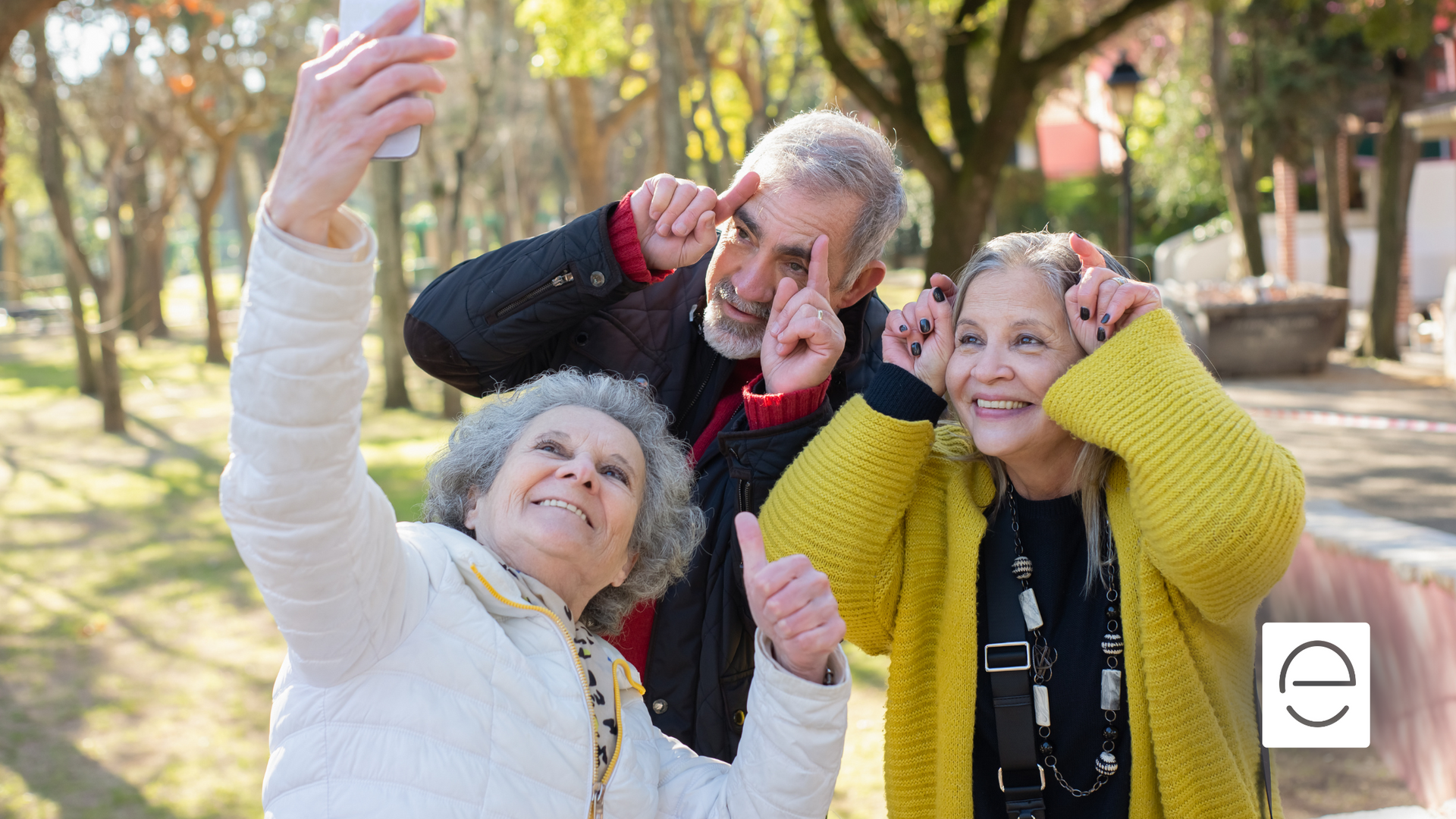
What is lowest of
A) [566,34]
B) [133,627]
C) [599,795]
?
[133,627]

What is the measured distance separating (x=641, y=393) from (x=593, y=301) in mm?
303

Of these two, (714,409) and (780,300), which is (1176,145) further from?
(780,300)

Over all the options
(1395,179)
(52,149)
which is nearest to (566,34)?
(52,149)

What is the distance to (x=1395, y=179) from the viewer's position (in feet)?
49.8

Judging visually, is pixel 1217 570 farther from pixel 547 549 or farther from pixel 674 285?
pixel 674 285

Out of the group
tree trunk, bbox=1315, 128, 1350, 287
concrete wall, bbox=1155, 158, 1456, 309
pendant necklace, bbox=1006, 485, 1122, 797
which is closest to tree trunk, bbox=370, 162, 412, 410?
pendant necklace, bbox=1006, 485, 1122, 797

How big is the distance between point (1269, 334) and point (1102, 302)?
14.3 m

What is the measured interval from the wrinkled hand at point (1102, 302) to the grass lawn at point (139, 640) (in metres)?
1.48

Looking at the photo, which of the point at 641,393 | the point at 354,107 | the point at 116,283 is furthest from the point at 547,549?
the point at 116,283

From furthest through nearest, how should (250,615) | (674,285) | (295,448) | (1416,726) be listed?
(250,615), (1416,726), (674,285), (295,448)

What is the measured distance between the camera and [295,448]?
1.53m

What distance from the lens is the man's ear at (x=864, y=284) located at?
298 cm

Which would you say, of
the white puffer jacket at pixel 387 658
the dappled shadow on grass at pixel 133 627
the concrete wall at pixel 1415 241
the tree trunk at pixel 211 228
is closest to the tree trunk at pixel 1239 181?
the concrete wall at pixel 1415 241

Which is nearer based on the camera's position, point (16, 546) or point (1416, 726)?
point (1416, 726)
